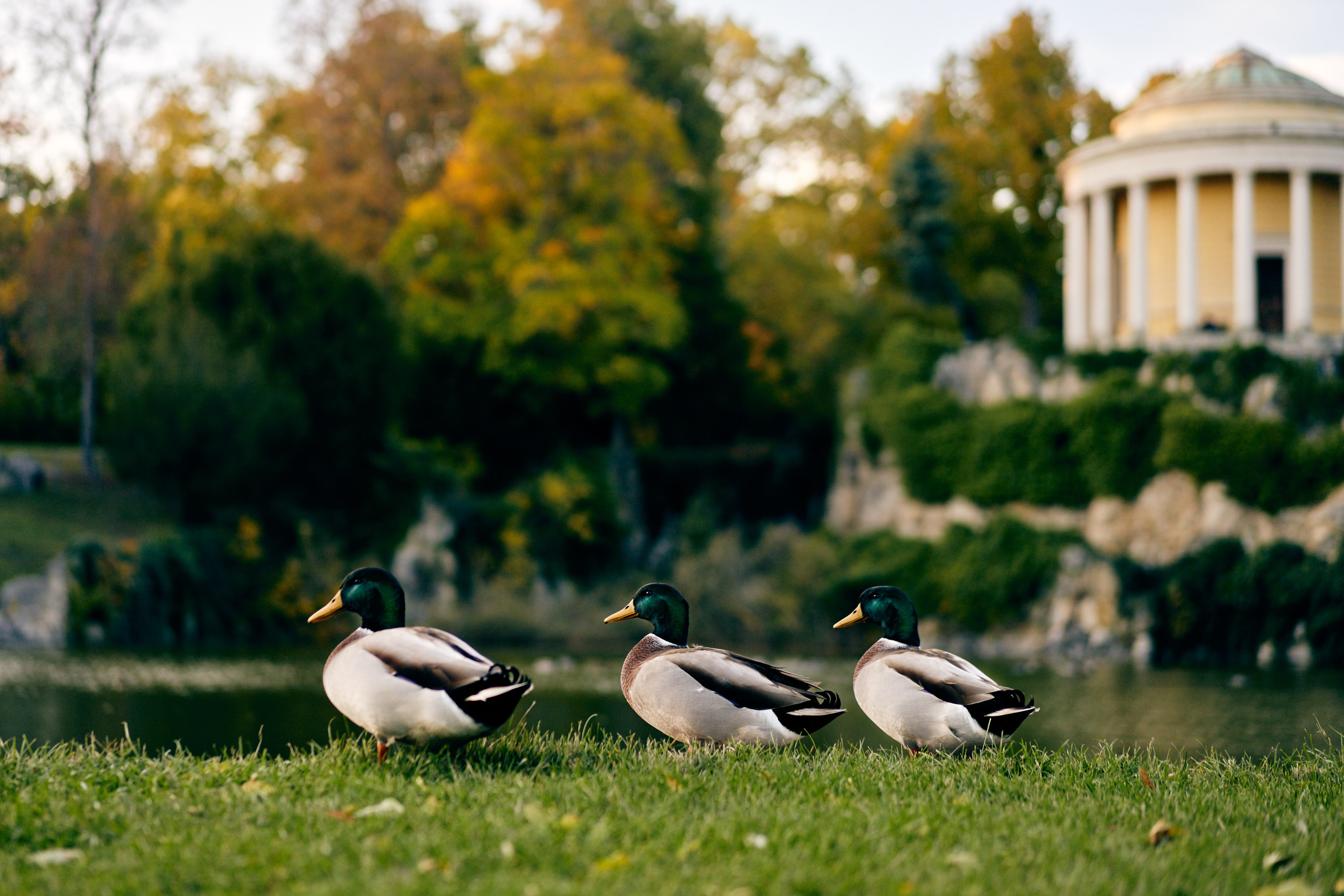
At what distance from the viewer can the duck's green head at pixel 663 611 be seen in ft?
23.2

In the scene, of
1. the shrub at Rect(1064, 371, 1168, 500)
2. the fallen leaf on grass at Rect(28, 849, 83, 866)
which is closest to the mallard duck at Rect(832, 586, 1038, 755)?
the fallen leaf on grass at Rect(28, 849, 83, 866)

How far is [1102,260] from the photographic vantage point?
35344 millimetres

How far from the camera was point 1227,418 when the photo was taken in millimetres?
28656

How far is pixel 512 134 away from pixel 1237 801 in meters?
30.3

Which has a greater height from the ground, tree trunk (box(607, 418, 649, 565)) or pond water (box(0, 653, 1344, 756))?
tree trunk (box(607, 418, 649, 565))

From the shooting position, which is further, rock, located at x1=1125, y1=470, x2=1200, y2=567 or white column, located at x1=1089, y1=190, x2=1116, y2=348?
white column, located at x1=1089, y1=190, x2=1116, y2=348

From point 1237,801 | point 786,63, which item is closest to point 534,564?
point 786,63

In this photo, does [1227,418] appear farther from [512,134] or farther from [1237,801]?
[1237,801]

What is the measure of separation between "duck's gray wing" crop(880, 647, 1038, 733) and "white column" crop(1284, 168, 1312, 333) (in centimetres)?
2948

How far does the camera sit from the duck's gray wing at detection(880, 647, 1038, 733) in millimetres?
6648

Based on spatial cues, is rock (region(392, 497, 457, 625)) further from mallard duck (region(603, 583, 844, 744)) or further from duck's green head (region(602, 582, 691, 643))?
mallard duck (region(603, 583, 844, 744))

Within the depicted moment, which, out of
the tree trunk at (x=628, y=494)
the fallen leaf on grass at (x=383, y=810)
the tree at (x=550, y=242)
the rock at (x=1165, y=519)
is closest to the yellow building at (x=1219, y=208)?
the rock at (x=1165, y=519)

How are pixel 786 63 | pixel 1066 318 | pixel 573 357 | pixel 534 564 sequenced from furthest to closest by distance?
pixel 786 63, pixel 1066 318, pixel 573 357, pixel 534 564

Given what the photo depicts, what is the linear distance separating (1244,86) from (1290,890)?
33.3m
